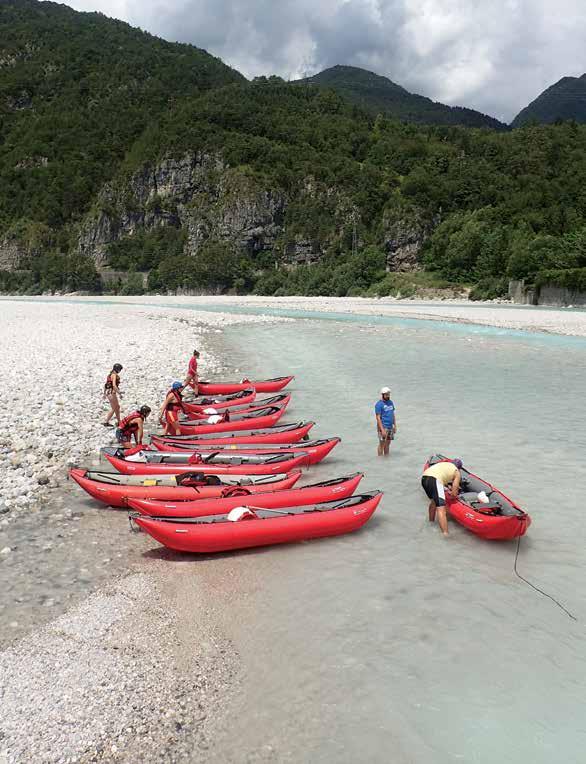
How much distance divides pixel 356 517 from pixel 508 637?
2634mm

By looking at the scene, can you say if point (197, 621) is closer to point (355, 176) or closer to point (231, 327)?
point (231, 327)

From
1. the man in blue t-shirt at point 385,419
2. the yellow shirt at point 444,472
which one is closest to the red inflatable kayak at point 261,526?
the yellow shirt at point 444,472

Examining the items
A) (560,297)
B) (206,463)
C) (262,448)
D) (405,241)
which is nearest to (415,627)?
(206,463)

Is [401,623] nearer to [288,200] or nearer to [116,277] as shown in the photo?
[116,277]

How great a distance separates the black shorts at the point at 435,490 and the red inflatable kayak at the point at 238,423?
5.67 metres

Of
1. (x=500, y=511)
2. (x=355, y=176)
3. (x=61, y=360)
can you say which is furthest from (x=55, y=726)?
(x=355, y=176)

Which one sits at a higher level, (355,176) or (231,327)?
(355,176)

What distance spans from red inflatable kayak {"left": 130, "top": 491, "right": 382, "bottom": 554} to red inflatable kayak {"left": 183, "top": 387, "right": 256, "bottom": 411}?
7.00 m

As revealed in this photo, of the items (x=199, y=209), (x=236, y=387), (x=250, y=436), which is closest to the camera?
(x=250, y=436)

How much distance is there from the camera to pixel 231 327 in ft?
140

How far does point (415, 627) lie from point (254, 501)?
297cm

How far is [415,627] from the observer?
→ 632 cm

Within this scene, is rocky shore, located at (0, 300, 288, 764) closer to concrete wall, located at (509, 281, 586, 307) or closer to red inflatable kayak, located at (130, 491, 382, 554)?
red inflatable kayak, located at (130, 491, 382, 554)

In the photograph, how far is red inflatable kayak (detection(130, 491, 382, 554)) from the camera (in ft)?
24.6
